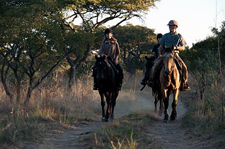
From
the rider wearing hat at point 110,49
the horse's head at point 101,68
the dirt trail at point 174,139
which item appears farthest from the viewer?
the rider wearing hat at point 110,49

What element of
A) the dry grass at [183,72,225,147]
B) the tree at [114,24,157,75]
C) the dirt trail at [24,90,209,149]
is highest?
the tree at [114,24,157,75]

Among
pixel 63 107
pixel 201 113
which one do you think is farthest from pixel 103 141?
pixel 63 107

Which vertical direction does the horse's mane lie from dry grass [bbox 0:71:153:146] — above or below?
above

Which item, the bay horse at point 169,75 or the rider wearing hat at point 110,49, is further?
the rider wearing hat at point 110,49

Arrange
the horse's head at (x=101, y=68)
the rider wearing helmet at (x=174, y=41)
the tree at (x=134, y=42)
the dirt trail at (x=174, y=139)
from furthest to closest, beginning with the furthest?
the tree at (x=134, y=42)
the rider wearing helmet at (x=174, y=41)
the horse's head at (x=101, y=68)
the dirt trail at (x=174, y=139)

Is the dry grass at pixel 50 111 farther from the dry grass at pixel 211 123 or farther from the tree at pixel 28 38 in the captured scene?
the dry grass at pixel 211 123

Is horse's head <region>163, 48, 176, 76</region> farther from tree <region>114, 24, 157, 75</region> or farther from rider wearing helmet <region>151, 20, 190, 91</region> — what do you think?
tree <region>114, 24, 157, 75</region>

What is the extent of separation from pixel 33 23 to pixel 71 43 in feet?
10.8

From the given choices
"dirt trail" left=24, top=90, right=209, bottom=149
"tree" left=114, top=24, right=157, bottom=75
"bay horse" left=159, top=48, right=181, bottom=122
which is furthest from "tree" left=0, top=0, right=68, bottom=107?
"tree" left=114, top=24, right=157, bottom=75

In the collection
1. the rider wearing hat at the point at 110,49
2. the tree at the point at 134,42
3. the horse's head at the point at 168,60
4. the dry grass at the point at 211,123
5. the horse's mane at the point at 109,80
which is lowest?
the dry grass at the point at 211,123

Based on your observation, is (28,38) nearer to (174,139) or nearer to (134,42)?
(174,139)

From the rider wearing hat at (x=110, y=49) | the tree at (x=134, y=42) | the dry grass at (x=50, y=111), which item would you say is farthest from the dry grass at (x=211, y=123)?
the tree at (x=134, y=42)

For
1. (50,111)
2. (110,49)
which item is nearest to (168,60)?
(110,49)

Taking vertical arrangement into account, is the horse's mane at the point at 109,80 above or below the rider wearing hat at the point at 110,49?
below
